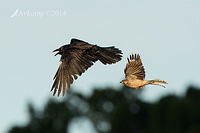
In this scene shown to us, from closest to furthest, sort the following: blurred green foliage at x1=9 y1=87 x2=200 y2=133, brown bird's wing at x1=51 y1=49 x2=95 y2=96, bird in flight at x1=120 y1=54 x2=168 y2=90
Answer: bird in flight at x1=120 y1=54 x2=168 y2=90
brown bird's wing at x1=51 y1=49 x2=95 y2=96
blurred green foliage at x1=9 y1=87 x2=200 y2=133

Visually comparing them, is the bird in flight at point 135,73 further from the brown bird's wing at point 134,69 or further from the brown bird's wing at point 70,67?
the brown bird's wing at point 70,67

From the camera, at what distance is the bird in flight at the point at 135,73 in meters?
19.1

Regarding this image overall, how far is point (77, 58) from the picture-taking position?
2119cm

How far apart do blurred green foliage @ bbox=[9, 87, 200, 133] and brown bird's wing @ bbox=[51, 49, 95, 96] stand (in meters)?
37.0

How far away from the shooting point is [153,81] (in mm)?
19016

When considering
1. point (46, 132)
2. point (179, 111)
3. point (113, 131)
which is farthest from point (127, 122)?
point (46, 132)

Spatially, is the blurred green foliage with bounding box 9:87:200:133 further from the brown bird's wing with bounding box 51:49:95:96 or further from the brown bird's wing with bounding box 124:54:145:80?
the brown bird's wing with bounding box 124:54:145:80

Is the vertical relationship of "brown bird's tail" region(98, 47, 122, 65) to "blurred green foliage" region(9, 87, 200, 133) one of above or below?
above

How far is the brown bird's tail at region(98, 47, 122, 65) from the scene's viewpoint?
21109 millimetres

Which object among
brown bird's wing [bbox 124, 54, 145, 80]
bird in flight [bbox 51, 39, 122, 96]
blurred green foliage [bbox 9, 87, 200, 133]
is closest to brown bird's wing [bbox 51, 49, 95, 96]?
bird in flight [bbox 51, 39, 122, 96]

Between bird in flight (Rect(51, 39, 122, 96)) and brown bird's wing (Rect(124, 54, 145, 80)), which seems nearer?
brown bird's wing (Rect(124, 54, 145, 80))

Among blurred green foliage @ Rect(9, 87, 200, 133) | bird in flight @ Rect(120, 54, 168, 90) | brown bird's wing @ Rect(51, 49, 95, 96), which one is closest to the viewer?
bird in flight @ Rect(120, 54, 168, 90)

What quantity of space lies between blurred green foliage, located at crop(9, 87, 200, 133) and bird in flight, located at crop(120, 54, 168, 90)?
38394mm

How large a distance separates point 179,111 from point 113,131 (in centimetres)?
1058
